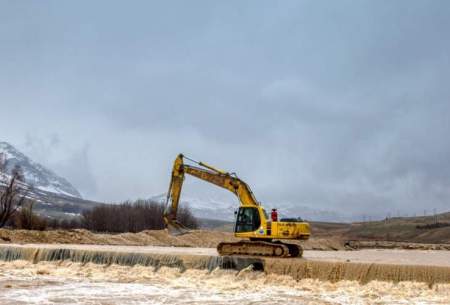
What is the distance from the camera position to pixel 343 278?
21.0 m

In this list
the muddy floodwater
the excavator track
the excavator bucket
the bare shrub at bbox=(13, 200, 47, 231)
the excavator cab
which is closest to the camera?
the muddy floodwater

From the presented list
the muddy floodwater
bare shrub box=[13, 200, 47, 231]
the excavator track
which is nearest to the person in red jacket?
the excavator track

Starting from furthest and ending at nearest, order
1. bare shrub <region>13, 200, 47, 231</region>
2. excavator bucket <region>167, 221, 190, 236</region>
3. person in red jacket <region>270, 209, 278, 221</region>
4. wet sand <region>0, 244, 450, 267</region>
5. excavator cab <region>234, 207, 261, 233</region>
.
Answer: bare shrub <region>13, 200, 47, 231</region>
wet sand <region>0, 244, 450, 267</region>
excavator bucket <region>167, 221, 190, 236</region>
excavator cab <region>234, 207, 261, 233</region>
person in red jacket <region>270, 209, 278, 221</region>

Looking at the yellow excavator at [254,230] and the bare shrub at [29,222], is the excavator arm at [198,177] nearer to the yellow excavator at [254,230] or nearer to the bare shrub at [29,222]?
the yellow excavator at [254,230]

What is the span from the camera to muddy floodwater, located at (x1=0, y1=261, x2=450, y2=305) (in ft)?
58.6

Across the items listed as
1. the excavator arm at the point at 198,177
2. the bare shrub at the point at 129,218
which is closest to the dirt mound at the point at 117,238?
the excavator arm at the point at 198,177

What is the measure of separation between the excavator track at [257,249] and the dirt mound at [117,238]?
12976 millimetres

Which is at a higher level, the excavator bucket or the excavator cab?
the excavator cab

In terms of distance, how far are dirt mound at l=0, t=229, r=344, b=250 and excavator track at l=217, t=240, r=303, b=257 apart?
12976 mm

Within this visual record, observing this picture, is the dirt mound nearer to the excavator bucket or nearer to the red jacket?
the excavator bucket

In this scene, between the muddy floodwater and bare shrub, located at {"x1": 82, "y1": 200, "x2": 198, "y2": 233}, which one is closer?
the muddy floodwater

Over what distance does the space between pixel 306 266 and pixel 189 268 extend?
17.2ft

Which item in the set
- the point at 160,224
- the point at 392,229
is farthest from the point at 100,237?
the point at 392,229

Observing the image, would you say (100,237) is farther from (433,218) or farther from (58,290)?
(433,218)
